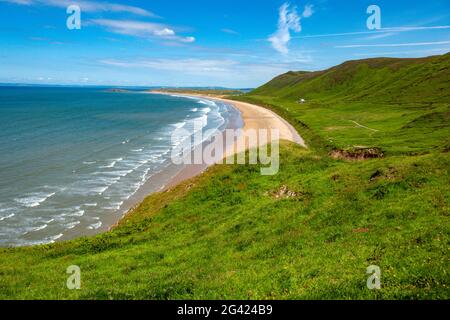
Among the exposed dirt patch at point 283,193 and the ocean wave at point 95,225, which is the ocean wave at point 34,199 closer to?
the ocean wave at point 95,225

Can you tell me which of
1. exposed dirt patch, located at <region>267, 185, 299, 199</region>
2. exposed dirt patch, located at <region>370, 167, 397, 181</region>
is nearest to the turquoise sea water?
exposed dirt patch, located at <region>267, 185, 299, 199</region>

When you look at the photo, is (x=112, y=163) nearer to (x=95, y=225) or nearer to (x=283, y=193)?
(x=95, y=225)

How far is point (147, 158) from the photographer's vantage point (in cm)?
6900

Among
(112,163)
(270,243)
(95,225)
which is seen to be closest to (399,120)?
(112,163)

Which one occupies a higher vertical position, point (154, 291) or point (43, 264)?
point (154, 291)

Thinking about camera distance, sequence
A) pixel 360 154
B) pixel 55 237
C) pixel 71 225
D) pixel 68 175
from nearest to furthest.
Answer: pixel 55 237, pixel 71 225, pixel 360 154, pixel 68 175

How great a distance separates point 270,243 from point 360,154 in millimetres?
37826

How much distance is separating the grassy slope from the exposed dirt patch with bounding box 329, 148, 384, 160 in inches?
520

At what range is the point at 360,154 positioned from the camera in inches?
2147

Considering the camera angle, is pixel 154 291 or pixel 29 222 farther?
pixel 29 222

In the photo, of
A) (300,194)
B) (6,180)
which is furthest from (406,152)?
(6,180)

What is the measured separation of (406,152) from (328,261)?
129ft

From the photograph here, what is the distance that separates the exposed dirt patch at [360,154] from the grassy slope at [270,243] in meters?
13.2
